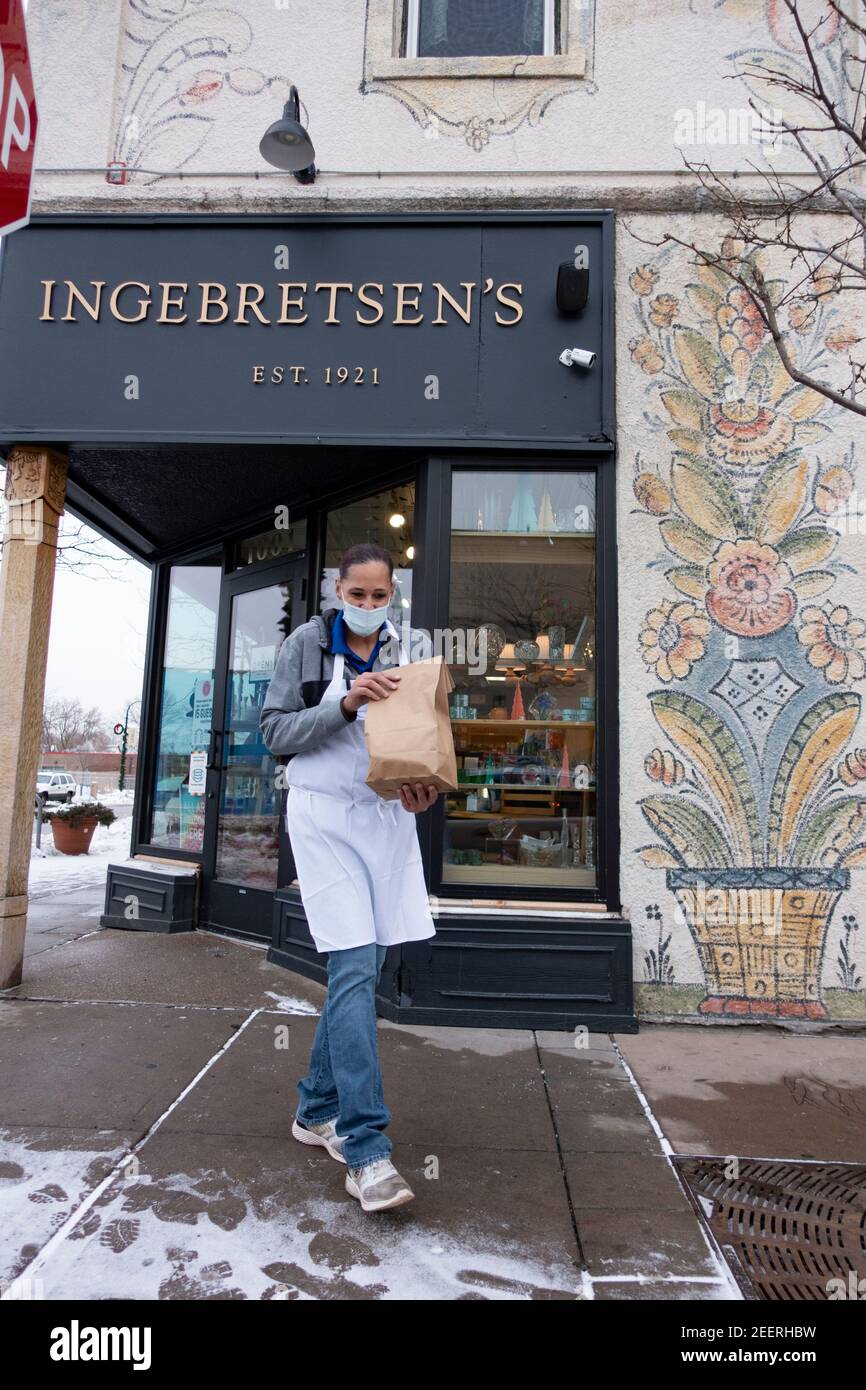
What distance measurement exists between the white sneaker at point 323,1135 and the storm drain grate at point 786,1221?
1.14 m

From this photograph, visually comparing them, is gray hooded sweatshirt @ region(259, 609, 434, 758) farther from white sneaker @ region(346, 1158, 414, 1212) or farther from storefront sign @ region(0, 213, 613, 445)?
storefront sign @ region(0, 213, 613, 445)

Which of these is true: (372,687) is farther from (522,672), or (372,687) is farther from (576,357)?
(576,357)

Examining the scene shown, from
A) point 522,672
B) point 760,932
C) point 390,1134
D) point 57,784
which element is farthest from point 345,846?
point 57,784

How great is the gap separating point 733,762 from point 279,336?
352 centimetres

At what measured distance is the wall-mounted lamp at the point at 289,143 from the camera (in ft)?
14.5

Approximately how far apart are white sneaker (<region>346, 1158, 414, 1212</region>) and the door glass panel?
3.35m

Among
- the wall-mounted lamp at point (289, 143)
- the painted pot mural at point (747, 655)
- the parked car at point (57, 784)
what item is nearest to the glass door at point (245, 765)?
the wall-mounted lamp at point (289, 143)

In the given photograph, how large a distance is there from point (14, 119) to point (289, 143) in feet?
7.81

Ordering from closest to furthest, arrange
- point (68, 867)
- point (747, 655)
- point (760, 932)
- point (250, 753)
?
point (760, 932), point (747, 655), point (250, 753), point (68, 867)

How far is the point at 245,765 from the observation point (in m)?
5.98

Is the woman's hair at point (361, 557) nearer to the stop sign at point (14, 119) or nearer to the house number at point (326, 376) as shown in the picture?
the stop sign at point (14, 119)

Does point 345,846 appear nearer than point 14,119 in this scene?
No
